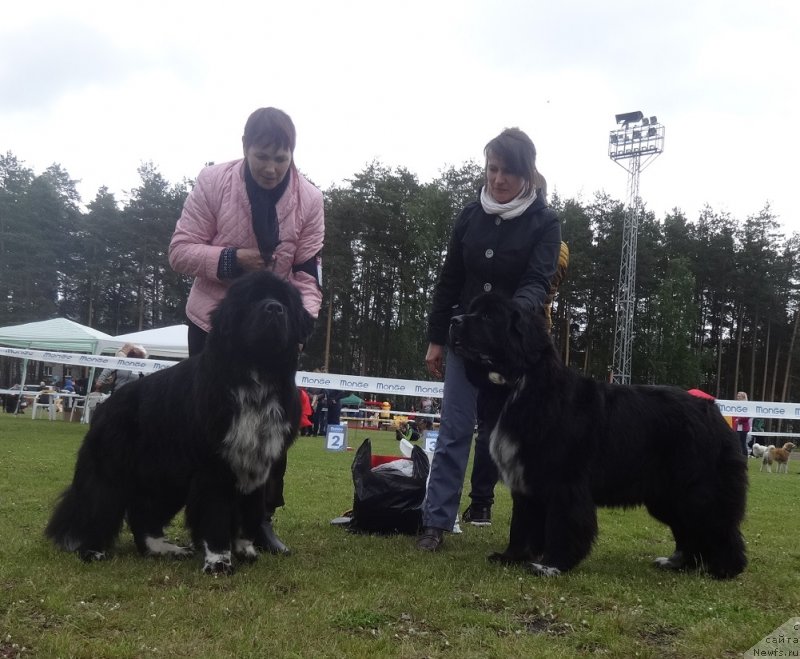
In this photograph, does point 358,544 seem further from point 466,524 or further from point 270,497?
point 466,524

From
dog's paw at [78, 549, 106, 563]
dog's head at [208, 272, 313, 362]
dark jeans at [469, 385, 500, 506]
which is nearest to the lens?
dog's head at [208, 272, 313, 362]

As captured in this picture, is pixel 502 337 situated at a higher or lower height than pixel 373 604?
higher

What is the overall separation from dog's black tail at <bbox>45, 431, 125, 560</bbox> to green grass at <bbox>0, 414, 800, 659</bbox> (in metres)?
0.10

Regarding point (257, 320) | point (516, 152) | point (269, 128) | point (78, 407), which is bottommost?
point (78, 407)

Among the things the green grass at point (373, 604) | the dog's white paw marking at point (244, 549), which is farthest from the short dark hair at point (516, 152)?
the dog's white paw marking at point (244, 549)

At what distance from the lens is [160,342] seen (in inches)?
717

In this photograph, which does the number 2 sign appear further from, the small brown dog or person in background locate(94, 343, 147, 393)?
the small brown dog

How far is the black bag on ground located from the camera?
5176 millimetres

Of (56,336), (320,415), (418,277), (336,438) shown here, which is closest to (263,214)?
(336,438)

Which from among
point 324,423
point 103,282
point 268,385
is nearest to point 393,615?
point 268,385

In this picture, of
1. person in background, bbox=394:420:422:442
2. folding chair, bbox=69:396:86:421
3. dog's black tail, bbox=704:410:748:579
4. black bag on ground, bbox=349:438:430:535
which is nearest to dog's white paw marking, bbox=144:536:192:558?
black bag on ground, bbox=349:438:430:535

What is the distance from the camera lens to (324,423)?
Answer: 21469 millimetres

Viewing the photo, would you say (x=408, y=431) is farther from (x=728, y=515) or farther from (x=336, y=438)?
(x=728, y=515)

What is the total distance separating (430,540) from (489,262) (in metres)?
1.99
